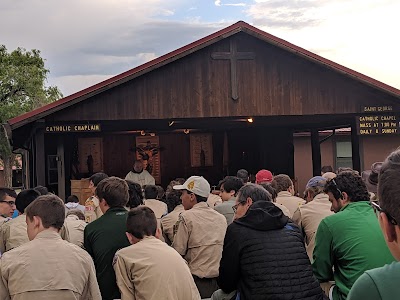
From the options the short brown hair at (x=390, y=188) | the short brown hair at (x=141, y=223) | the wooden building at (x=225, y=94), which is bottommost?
the short brown hair at (x=141, y=223)

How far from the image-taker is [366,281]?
1.84 m

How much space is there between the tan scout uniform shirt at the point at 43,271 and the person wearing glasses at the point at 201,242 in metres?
2.02

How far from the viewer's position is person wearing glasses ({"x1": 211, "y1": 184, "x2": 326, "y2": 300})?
3.85 meters

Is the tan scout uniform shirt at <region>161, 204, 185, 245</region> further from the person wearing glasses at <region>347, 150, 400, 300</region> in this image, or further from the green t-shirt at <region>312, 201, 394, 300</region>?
the person wearing glasses at <region>347, 150, 400, 300</region>

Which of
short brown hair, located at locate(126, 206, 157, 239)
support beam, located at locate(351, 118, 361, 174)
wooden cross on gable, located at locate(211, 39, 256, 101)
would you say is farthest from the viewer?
support beam, located at locate(351, 118, 361, 174)

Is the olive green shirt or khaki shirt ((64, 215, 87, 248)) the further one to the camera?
khaki shirt ((64, 215, 87, 248))

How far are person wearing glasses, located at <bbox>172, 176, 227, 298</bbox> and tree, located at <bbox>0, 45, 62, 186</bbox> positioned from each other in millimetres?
34668

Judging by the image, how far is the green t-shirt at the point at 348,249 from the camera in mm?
4016

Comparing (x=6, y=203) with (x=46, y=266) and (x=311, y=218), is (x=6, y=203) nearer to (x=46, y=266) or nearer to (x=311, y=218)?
(x=46, y=266)

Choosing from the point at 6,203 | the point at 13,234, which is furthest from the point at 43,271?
the point at 6,203

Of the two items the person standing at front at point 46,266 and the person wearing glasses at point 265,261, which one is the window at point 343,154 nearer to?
the person wearing glasses at point 265,261

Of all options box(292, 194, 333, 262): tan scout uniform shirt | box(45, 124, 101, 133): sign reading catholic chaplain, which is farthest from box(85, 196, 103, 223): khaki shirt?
box(45, 124, 101, 133): sign reading catholic chaplain

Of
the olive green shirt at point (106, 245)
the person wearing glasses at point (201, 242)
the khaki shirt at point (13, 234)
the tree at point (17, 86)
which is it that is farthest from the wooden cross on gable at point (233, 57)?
the tree at point (17, 86)

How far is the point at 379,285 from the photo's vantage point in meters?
1.81
